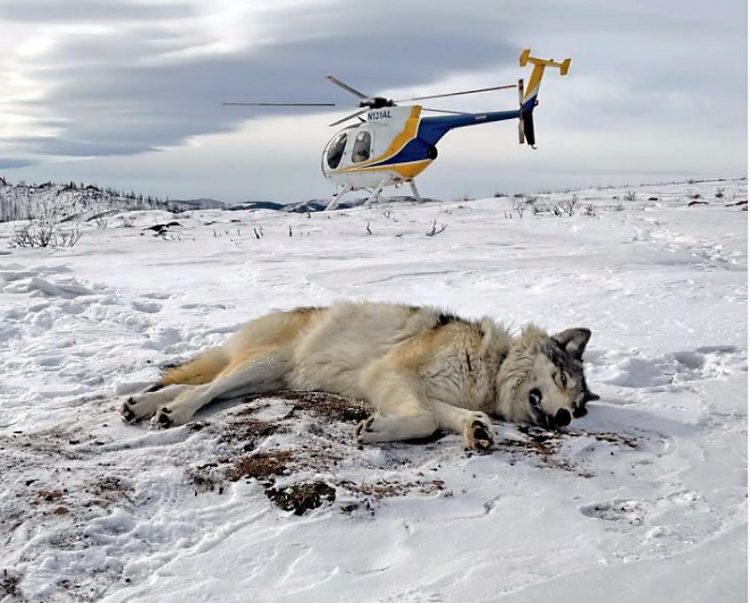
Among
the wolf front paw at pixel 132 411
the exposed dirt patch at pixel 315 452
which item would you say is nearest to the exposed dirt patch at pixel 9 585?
the exposed dirt patch at pixel 315 452

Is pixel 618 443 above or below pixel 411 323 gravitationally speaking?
below

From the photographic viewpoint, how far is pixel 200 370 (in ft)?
17.8

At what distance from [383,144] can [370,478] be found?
68.4 ft

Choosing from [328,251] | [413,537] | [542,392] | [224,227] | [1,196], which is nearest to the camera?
[413,537]

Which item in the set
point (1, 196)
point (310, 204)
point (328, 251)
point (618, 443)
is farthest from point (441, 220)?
point (1, 196)

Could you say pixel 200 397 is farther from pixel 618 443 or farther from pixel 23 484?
pixel 618 443

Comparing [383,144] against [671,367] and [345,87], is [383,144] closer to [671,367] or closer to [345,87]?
[345,87]

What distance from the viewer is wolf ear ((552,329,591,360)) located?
4957mm

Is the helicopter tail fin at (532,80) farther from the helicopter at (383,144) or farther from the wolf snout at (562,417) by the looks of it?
the wolf snout at (562,417)

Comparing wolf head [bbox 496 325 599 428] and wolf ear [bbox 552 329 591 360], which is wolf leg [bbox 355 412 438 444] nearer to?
wolf head [bbox 496 325 599 428]

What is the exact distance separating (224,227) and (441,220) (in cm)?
500

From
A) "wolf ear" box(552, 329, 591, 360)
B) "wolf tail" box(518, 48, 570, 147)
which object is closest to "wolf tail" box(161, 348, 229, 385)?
"wolf ear" box(552, 329, 591, 360)

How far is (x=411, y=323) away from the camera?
→ 5.32 metres

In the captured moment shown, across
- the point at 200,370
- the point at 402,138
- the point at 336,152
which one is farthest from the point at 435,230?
the point at 336,152
